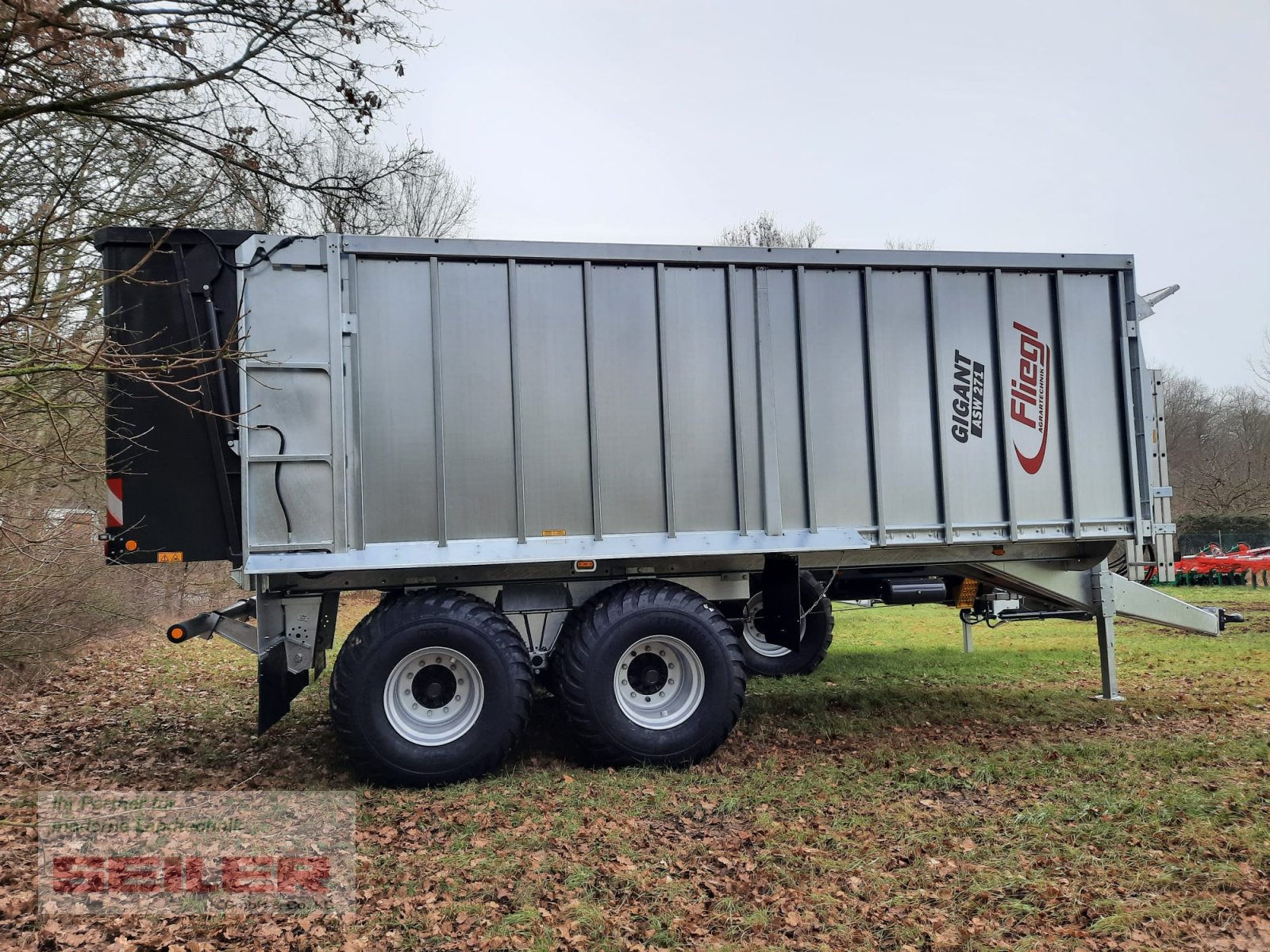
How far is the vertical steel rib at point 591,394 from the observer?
18.8 ft

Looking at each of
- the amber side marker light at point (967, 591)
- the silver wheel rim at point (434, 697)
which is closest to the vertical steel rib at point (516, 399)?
the silver wheel rim at point (434, 697)

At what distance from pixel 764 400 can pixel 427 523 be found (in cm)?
244

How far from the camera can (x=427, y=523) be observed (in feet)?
18.1

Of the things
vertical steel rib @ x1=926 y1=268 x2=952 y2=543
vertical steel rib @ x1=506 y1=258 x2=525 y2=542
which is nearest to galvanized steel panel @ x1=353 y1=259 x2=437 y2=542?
vertical steel rib @ x1=506 y1=258 x2=525 y2=542

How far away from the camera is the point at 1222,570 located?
2105 cm

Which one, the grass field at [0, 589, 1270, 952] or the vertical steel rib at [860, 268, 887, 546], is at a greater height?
the vertical steel rib at [860, 268, 887, 546]

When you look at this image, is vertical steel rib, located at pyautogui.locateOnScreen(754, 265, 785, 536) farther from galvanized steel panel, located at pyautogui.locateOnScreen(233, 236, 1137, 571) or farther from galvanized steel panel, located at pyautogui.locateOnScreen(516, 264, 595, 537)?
galvanized steel panel, located at pyautogui.locateOnScreen(516, 264, 595, 537)

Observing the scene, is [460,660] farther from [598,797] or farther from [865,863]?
[865,863]

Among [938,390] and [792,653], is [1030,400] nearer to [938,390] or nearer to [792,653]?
[938,390]

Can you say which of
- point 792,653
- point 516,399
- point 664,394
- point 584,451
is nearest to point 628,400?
point 664,394

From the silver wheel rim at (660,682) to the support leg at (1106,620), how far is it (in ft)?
11.3

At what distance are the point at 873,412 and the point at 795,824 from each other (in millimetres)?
2969

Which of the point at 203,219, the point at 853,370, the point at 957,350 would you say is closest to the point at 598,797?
the point at 853,370

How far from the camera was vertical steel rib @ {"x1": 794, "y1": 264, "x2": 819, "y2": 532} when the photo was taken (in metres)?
6.09
